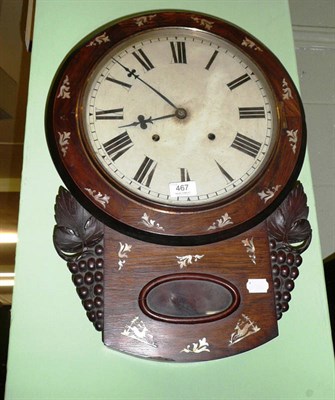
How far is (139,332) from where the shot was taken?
2.73 ft

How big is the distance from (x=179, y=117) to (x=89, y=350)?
0.46 metres

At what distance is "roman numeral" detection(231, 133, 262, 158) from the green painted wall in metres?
0.14

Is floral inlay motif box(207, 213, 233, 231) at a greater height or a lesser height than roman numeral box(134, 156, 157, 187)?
lesser

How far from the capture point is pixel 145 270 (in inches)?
34.0

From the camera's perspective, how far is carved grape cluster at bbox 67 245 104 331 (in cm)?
84

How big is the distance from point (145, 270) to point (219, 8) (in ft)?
2.03

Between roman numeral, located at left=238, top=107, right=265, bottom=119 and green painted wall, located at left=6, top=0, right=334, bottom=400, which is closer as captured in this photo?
green painted wall, located at left=6, top=0, right=334, bottom=400

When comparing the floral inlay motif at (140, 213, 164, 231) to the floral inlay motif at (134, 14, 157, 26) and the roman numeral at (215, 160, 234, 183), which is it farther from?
the floral inlay motif at (134, 14, 157, 26)

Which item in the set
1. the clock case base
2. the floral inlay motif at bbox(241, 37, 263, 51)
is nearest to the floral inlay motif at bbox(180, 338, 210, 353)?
the clock case base

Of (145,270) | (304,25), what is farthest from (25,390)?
(304,25)

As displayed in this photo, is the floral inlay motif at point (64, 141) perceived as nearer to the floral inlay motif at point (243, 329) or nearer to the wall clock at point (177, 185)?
the wall clock at point (177, 185)

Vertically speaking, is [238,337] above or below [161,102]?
below

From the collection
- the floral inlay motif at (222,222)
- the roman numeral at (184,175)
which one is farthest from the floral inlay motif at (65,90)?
the floral inlay motif at (222,222)

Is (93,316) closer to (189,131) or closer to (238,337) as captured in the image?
(238,337)
